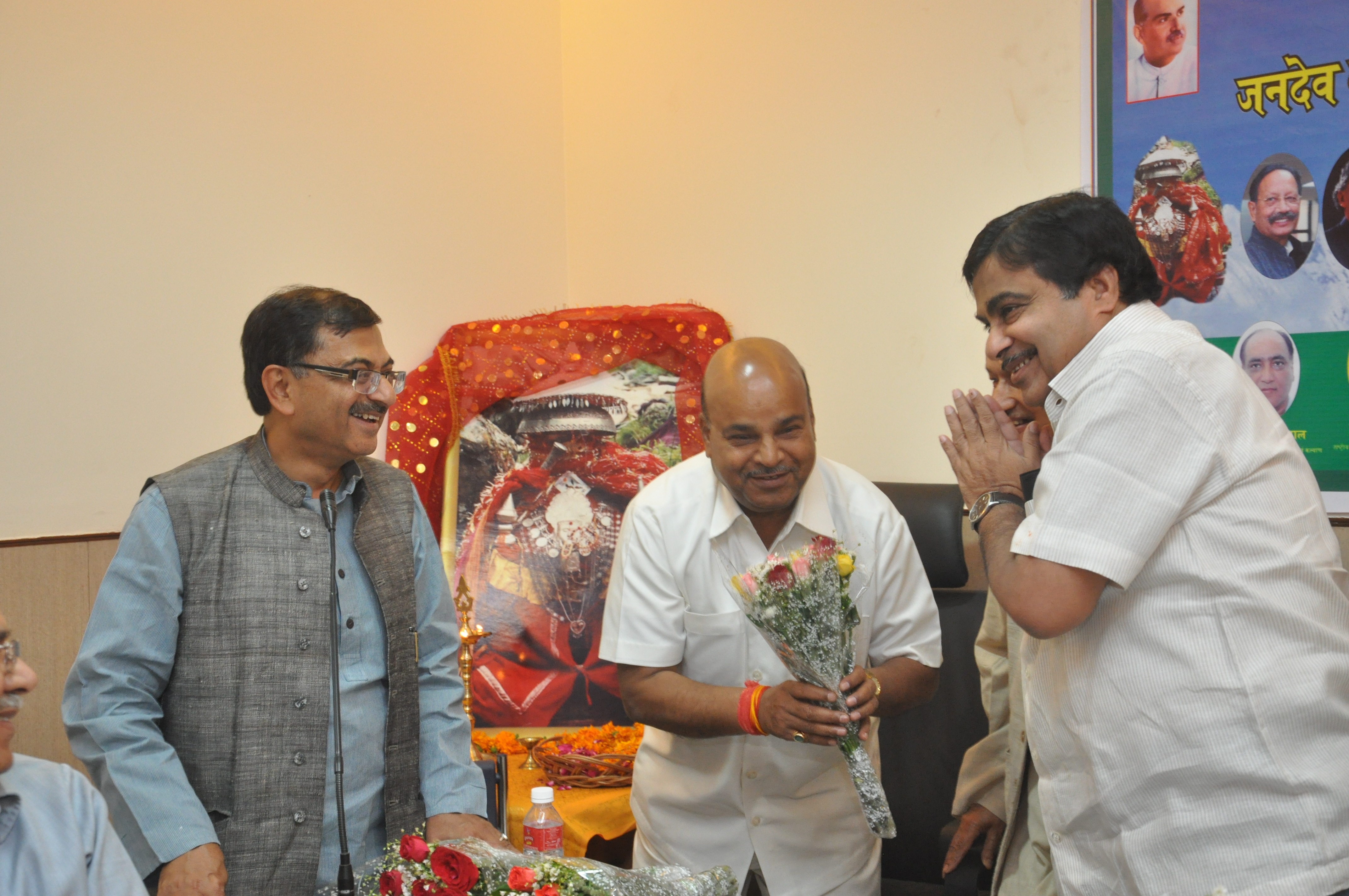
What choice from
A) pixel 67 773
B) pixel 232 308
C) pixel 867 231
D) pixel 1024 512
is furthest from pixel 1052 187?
pixel 67 773

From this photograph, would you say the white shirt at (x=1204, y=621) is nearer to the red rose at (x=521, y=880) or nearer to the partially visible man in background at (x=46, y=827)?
the red rose at (x=521, y=880)

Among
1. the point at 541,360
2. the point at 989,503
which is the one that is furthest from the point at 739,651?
the point at 541,360

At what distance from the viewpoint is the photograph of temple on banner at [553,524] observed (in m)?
3.41

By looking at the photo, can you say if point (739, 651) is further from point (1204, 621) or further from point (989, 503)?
point (1204, 621)

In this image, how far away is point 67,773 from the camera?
58.2 inches

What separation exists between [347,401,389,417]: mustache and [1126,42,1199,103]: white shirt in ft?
7.12

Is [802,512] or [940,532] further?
[940,532]

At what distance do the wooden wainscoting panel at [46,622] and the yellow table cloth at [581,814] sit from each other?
108cm

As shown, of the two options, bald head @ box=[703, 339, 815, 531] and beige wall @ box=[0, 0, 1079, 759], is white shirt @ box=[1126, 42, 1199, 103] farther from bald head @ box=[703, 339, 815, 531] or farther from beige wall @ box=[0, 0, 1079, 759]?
bald head @ box=[703, 339, 815, 531]

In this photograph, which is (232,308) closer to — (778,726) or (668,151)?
(668,151)

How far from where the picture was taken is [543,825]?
2.37m

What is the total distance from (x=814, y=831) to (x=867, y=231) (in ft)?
6.31

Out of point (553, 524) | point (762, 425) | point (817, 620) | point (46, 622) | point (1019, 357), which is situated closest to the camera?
point (1019, 357)

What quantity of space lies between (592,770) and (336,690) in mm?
1175
